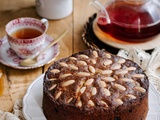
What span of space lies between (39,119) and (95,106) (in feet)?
0.53

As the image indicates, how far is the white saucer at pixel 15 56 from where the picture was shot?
125 centimetres

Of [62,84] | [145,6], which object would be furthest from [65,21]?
[62,84]

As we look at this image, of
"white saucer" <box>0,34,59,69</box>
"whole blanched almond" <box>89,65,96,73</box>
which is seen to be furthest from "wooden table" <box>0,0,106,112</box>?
"whole blanched almond" <box>89,65,96,73</box>

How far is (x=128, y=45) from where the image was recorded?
51.8 inches

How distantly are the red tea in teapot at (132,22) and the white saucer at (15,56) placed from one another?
19cm

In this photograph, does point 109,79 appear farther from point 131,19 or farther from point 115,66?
point 131,19

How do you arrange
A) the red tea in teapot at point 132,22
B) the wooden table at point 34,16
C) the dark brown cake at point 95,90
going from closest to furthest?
the dark brown cake at point 95,90 < the wooden table at point 34,16 < the red tea in teapot at point 132,22

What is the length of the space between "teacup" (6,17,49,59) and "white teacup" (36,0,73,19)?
15 cm

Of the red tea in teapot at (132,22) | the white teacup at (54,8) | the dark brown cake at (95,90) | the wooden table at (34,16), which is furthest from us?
the white teacup at (54,8)

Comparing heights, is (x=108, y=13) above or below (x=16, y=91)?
above

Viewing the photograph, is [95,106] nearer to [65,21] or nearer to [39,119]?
[39,119]

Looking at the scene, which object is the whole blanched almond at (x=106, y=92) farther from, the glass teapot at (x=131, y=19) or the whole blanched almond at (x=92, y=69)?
the glass teapot at (x=131, y=19)

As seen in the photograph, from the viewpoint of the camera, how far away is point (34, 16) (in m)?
1.50

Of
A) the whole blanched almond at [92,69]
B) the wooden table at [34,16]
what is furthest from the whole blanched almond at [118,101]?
the wooden table at [34,16]
